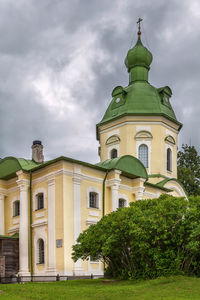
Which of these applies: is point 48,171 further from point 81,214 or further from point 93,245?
point 93,245

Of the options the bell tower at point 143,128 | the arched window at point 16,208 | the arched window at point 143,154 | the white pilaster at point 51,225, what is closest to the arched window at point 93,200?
the white pilaster at point 51,225

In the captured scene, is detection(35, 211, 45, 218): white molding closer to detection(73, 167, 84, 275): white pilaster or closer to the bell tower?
detection(73, 167, 84, 275): white pilaster

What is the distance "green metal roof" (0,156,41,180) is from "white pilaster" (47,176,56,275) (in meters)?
2.21

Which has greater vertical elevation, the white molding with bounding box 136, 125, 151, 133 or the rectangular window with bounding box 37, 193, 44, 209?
the white molding with bounding box 136, 125, 151, 133

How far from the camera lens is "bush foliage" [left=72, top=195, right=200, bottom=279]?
15477mm

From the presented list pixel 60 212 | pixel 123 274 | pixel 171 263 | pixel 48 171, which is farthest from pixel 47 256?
pixel 171 263

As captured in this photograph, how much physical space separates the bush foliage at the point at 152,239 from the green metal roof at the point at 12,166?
819cm

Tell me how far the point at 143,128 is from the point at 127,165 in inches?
222

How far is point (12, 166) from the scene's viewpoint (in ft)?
79.4

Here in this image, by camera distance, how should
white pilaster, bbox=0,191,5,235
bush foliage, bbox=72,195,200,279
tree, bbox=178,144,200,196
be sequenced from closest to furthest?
bush foliage, bbox=72,195,200,279
white pilaster, bbox=0,191,5,235
tree, bbox=178,144,200,196

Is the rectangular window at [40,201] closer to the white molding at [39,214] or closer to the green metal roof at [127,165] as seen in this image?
the white molding at [39,214]

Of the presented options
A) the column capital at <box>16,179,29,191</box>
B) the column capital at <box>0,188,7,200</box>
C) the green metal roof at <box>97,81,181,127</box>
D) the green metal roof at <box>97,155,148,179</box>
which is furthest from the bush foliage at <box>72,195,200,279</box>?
the green metal roof at <box>97,81,181,127</box>

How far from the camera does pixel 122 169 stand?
2408 centimetres

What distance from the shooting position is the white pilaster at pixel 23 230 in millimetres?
22125
